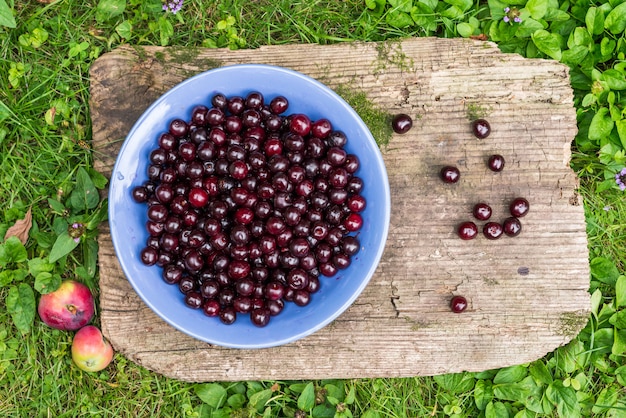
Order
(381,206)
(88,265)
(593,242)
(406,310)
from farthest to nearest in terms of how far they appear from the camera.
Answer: (593,242) < (88,265) < (406,310) < (381,206)

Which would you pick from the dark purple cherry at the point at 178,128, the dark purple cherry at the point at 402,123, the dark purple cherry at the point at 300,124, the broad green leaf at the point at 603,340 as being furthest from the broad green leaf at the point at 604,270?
the dark purple cherry at the point at 178,128

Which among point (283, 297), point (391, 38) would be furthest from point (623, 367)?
point (391, 38)

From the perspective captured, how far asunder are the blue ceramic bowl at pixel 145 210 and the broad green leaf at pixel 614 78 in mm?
1786

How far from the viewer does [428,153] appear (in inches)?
119

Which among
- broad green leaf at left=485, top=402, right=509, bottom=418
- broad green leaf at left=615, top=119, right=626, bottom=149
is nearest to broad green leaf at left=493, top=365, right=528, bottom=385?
broad green leaf at left=485, top=402, right=509, bottom=418

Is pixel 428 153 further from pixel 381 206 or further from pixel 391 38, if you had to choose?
pixel 391 38

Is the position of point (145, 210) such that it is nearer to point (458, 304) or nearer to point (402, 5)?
point (458, 304)

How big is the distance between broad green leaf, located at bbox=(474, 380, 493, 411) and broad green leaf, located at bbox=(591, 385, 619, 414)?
2.31 ft

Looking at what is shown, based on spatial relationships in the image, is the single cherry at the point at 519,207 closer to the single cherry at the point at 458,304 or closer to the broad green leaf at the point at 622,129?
the single cherry at the point at 458,304

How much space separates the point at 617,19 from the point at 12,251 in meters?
4.05

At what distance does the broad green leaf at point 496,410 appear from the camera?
3301 millimetres

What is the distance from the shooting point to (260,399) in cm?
325

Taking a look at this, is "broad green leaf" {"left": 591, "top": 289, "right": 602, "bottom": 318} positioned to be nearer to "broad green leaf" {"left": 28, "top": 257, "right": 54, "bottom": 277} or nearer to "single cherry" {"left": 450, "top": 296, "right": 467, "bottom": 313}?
"single cherry" {"left": 450, "top": 296, "right": 467, "bottom": 313}

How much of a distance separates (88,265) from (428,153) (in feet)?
7.07
